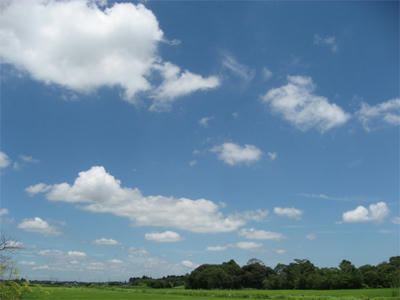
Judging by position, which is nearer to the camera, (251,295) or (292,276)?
(251,295)

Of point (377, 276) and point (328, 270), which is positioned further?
point (328, 270)

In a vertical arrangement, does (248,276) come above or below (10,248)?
below

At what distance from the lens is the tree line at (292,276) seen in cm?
9025

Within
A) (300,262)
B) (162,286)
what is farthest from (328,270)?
(162,286)

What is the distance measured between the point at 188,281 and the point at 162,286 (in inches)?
1481

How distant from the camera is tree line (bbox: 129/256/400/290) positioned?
296 ft

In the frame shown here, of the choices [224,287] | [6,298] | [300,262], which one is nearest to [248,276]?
[224,287]

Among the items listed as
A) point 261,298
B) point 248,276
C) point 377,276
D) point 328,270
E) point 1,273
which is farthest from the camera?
point 248,276

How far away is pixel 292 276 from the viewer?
106 m

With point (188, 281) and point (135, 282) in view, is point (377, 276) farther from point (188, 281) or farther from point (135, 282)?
point (135, 282)

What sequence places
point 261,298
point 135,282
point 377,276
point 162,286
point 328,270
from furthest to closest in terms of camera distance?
point 135,282 < point 162,286 < point 328,270 < point 377,276 < point 261,298

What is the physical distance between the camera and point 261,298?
60594 millimetres

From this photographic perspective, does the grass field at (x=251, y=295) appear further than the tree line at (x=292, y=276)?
No

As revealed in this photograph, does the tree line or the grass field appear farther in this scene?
the tree line
